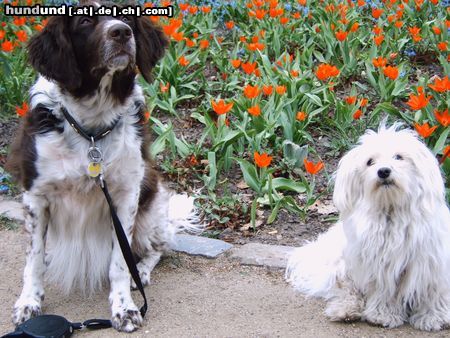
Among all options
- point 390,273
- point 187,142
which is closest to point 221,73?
point 187,142

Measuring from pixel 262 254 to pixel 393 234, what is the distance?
3.60 feet

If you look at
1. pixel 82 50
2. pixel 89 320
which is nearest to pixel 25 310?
pixel 89 320

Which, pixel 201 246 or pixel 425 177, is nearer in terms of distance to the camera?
pixel 425 177

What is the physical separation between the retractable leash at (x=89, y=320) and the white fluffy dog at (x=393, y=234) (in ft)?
3.61

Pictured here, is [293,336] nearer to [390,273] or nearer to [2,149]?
[390,273]

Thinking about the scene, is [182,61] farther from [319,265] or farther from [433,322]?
[433,322]

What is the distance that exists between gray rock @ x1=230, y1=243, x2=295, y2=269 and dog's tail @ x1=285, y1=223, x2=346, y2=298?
14 cm

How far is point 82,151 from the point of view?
12.0ft

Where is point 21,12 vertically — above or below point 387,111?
above

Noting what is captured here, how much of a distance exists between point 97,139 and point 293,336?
4.56 feet

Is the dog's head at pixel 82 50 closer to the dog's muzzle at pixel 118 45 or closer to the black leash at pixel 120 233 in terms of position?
the dog's muzzle at pixel 118 45

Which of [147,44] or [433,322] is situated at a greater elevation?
[147,44]

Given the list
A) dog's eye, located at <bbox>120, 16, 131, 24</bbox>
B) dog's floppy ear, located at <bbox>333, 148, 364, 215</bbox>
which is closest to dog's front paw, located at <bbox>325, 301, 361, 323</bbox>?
dog's floppy ear, located at <bbox>333, 148, 364, 215</bbox>

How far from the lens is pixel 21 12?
6.76 meters
